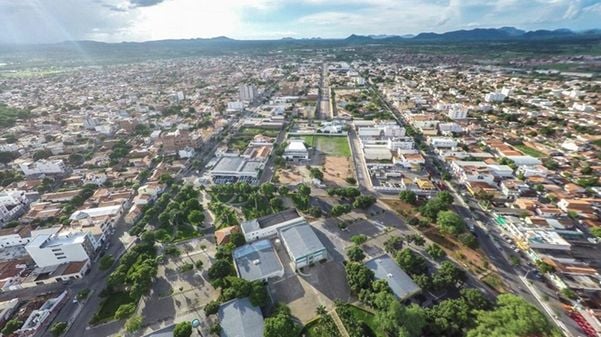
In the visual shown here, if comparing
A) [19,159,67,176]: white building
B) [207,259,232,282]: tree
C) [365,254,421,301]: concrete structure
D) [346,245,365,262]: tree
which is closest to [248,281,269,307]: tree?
[207,259,232,282]: tree

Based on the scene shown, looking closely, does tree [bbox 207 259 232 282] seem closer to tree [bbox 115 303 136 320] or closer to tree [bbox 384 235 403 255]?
tree [bbox 115 303 136 320]

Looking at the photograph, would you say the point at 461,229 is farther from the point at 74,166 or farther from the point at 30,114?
the point at 30,114

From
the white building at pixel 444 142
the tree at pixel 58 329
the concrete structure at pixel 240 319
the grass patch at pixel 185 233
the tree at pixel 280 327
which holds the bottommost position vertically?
the grass patch at pixel 185 233

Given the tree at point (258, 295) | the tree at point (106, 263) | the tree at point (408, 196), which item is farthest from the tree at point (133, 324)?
the tree at point (408, 196)

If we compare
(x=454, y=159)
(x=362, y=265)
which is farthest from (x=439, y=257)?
(x=454, y=159)

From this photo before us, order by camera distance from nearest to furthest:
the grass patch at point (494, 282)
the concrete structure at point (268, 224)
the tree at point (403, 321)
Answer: the tree at point (403, 321) → the grass patch at point (494, 282) → the concrete structure at point (268, 224)

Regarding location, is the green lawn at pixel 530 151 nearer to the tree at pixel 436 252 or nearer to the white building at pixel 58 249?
the tree at pixel 436 252
